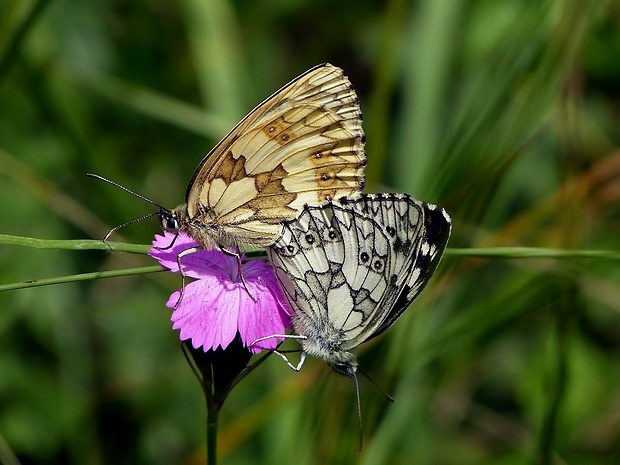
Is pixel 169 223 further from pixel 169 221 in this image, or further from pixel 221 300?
pixel 221 300

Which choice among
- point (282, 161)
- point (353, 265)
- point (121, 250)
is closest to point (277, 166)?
point (282, 161)

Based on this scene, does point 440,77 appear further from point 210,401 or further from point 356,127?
point 210,401

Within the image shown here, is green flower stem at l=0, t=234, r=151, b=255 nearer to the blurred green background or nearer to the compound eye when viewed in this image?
the compound eye

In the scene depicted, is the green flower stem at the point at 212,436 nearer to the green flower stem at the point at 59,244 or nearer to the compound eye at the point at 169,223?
the green flower stem at the point at 59,244

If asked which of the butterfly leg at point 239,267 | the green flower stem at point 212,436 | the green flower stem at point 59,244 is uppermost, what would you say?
the green flower stem at point 59,244

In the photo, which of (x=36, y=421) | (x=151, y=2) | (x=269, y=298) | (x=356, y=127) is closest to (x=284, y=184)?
(x=356, y=127)

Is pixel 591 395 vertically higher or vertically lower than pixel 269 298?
lower

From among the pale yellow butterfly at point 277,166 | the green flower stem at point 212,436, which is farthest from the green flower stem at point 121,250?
the green flower stem at point 212,436
